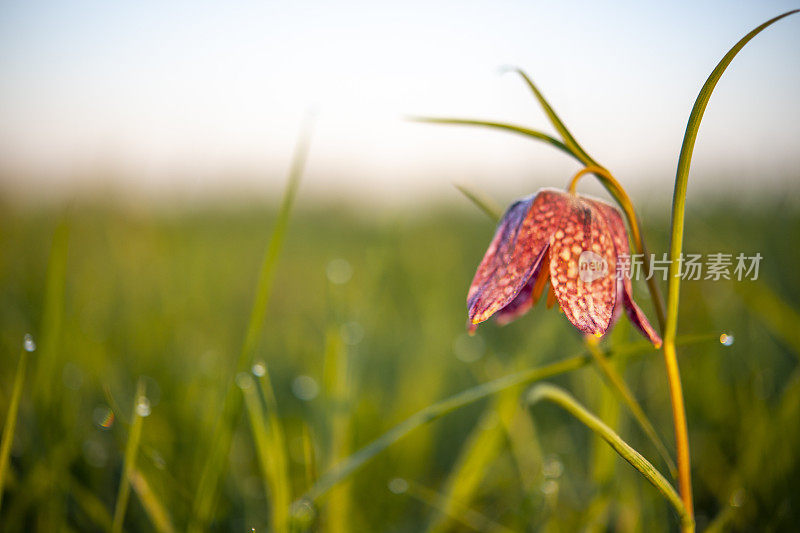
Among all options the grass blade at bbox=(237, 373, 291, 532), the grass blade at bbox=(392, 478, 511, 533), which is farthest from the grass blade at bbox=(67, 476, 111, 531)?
the grass blade at bbox=(392, 478, 511, 533)

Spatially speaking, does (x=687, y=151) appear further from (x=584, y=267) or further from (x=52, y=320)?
(x=52, y=320)

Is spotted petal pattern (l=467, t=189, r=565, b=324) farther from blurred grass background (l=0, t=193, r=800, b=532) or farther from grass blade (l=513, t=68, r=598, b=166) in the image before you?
blurred grass background (l=0, t=193, r=800, b=532)

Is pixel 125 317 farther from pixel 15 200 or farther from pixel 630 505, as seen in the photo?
pixel 15 200

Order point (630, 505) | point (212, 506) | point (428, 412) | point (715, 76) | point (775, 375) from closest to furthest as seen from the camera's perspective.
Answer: point (715, 76)
point (428, 412)
point (212, 506)
point (630, 505)
point (775, 375)

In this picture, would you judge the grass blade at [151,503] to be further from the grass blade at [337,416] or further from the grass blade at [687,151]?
the grass blade at [687,151]

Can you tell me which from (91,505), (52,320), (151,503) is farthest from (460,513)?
(52,320)

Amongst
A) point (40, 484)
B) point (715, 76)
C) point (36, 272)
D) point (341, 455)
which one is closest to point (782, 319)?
point (715, 76)
